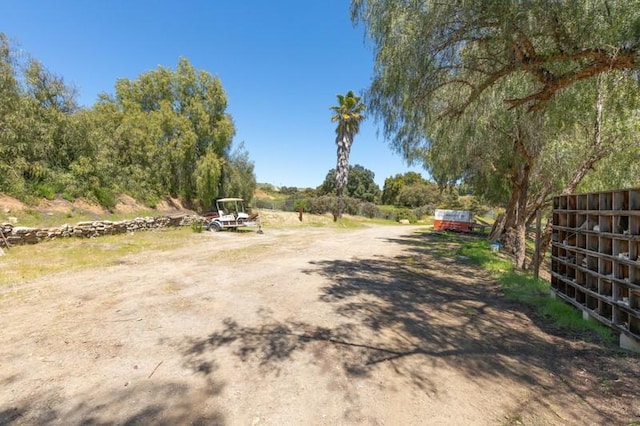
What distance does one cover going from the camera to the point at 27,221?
1048 cm

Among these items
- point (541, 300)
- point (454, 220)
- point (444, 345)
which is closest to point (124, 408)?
point (444, 345)

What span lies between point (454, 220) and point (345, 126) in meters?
11.5

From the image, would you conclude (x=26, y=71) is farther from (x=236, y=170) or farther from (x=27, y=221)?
(x=236, y=170)

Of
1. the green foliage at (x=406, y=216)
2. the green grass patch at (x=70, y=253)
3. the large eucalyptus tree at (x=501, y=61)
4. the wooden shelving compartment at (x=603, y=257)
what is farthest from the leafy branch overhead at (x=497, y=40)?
the green foliage at (x=406, y=216)

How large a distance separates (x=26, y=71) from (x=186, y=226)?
9.26 m

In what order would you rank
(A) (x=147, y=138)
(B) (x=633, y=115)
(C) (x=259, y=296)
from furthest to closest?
(A) (x=147, y=138), (B) (x=633, y=115), (C) (x=259, y=296)

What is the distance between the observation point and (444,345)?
3.78 metres

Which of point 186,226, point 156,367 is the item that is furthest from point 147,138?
point 156,367

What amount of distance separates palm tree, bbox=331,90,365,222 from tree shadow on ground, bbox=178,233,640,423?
21919 millimetres

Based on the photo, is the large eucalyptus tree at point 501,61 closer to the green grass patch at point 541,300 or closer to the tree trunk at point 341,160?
the green grass patch at point 541,300

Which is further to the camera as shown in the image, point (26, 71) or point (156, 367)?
point (26, 71)

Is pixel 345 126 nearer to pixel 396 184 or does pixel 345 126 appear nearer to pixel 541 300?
pixel 541 300

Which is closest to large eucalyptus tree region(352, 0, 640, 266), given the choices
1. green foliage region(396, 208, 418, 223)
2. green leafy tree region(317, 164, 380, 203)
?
green foliage region(396, 208, 418, 223)

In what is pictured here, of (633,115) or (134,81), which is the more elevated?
(134,81)
